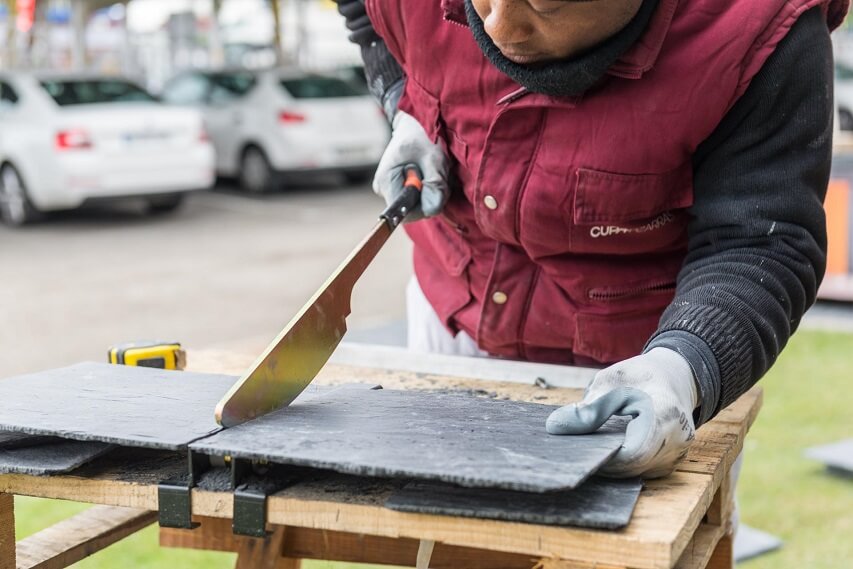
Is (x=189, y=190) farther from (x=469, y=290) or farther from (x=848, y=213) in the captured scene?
(x=469, y=290)

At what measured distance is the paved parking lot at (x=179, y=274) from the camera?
6918 millimetres

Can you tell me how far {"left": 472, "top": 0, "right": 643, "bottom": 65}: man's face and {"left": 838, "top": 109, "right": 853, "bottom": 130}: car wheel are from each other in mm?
17210

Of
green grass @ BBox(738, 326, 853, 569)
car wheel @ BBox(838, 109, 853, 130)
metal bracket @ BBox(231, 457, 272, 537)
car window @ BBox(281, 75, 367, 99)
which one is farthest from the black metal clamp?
car wheel @ BBox(838, 109, 853, 130)

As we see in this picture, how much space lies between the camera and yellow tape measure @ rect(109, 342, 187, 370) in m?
2.16

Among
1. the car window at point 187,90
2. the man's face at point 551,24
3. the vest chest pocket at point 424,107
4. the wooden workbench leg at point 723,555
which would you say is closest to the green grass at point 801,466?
the wooden workbench leg at point 723,555

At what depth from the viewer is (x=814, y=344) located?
6.38 metres

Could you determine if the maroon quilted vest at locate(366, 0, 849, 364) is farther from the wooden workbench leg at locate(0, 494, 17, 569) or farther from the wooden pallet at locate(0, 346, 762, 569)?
the wooden workbench leg at locate(0, 494, 17, 569)

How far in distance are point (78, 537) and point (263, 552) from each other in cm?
36

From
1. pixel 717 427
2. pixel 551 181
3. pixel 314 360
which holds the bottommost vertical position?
pixel 717 427

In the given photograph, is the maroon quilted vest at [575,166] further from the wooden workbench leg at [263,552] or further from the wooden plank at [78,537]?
the wooden plank at [78,537]

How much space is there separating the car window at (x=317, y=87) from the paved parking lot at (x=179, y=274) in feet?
4.41

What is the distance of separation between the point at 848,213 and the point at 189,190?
718cm

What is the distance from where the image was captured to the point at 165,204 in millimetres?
12445

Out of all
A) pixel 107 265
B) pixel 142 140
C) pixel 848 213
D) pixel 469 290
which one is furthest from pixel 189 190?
pixel 469 290
